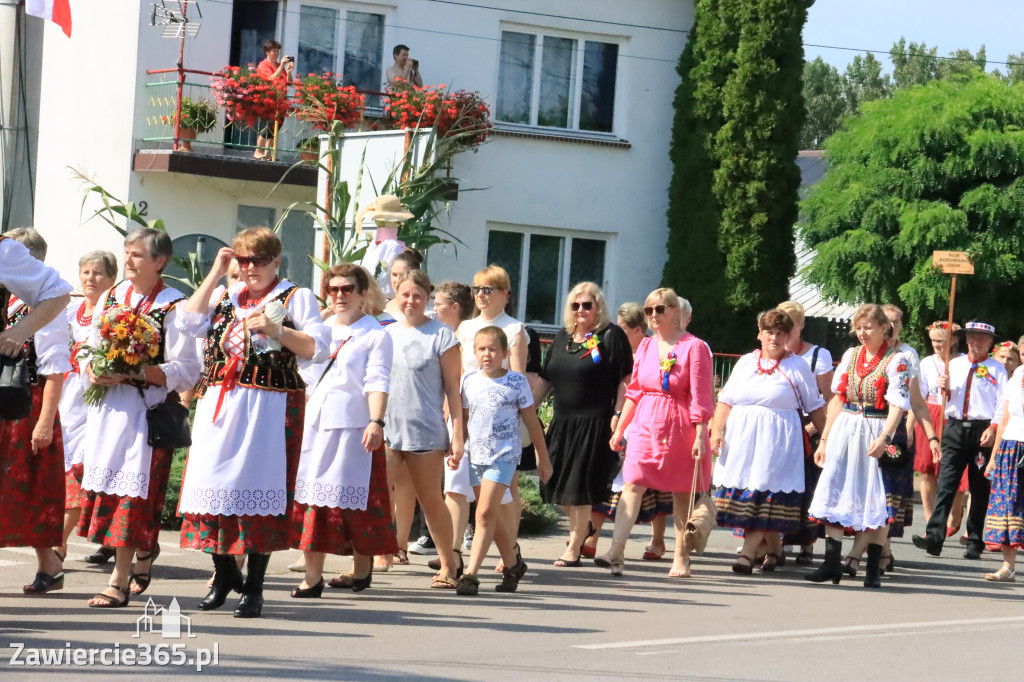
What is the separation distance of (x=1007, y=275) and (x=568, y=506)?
16.1 metres

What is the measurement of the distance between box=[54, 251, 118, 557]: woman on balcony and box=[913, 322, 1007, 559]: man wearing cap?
741cm

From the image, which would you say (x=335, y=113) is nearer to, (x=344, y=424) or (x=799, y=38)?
(x=799, y=38)

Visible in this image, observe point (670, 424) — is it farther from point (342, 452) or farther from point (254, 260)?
point (254, 260)

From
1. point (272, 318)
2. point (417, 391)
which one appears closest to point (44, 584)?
point (272, 318)

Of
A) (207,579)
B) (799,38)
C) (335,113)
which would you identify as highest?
(799,38)

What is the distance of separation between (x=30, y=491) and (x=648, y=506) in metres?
4.99

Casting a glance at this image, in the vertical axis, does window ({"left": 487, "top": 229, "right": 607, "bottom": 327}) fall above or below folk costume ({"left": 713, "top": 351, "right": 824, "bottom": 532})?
above

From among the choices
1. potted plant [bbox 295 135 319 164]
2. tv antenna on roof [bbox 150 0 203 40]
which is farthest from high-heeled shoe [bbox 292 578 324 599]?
tv antenna on roof [bbox 150 0 203 40]

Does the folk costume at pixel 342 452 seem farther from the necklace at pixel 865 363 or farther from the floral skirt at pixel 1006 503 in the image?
the floral skirt at pixel 1006 503

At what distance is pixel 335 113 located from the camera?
65.1 feet

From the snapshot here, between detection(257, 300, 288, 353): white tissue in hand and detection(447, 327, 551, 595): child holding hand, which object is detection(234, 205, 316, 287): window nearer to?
detection(447, 327, 551, 595): child holding hand

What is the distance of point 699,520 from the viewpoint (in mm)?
11125

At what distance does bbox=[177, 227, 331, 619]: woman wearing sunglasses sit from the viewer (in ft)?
26.7

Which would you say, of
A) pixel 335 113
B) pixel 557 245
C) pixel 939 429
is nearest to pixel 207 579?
pixel 939 429
